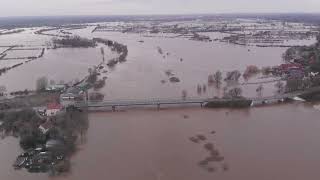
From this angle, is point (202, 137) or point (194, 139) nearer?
point (194, 139)

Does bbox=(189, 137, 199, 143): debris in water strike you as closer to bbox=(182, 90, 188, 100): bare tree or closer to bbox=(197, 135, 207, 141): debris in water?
bbox=(197, 135, 207, 141): debris in water

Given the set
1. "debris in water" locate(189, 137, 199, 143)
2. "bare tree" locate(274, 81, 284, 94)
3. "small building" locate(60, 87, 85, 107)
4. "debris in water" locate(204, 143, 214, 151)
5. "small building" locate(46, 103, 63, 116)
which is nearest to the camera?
"debris in water" locate(204, 143, 214, 151)

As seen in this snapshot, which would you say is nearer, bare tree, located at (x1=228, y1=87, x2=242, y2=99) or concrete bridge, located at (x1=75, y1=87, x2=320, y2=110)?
concrete bridge, located at (x1=75, y1=87, x2=320, y2=110)

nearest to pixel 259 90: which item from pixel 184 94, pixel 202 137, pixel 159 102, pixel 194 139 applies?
pixel 184 94

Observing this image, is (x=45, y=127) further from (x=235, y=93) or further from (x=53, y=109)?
(x=235, y=93)

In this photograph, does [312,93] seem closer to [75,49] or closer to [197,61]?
[197,61]

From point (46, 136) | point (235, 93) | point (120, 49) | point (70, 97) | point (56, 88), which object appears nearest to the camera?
point (46, 136)

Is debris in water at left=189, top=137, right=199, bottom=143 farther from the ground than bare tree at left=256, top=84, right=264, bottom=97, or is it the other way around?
bare tree at left=256, top=84, right=264, bottom=97

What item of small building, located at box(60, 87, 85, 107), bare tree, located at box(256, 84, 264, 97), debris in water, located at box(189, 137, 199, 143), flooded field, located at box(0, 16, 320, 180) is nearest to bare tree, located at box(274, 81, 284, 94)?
flooded field, located at box(0, 16, 320, 180)
